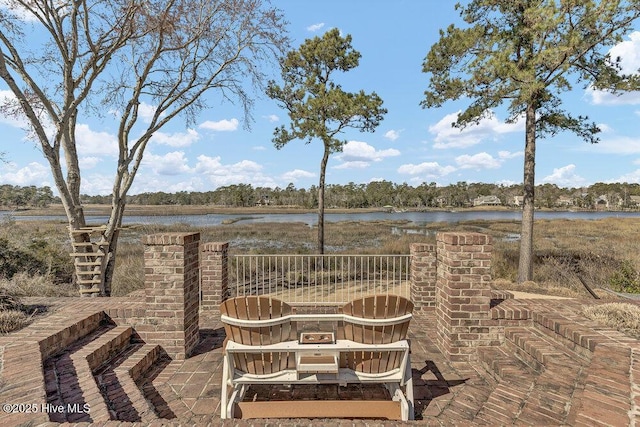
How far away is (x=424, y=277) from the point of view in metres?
5.62

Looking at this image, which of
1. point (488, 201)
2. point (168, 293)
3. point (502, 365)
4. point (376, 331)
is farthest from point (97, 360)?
point (488, 201)

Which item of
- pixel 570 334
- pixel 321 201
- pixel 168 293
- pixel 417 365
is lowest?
pixel 417 365

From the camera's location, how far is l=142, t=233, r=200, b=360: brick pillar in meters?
3.67

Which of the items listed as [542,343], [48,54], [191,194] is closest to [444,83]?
[542,343]

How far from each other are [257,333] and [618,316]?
3711 millimetres

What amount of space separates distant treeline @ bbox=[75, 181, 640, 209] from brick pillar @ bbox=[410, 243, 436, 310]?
180 ft

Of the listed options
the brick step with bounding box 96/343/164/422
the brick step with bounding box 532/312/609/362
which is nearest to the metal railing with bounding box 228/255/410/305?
the brick step with bounding box 532/312/609/362

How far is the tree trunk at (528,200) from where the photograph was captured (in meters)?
9.09

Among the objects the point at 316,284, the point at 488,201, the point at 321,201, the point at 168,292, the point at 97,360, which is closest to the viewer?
the point at 97,360

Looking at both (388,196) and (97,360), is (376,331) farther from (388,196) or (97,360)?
(388,196)

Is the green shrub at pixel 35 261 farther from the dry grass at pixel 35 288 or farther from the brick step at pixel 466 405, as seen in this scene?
the brick step at pixel 466 405

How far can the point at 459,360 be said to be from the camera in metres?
3.57

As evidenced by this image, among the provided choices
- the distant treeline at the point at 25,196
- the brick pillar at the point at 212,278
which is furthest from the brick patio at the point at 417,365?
the distant treeline at the point at 25,196

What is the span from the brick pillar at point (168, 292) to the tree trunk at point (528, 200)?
923cm
